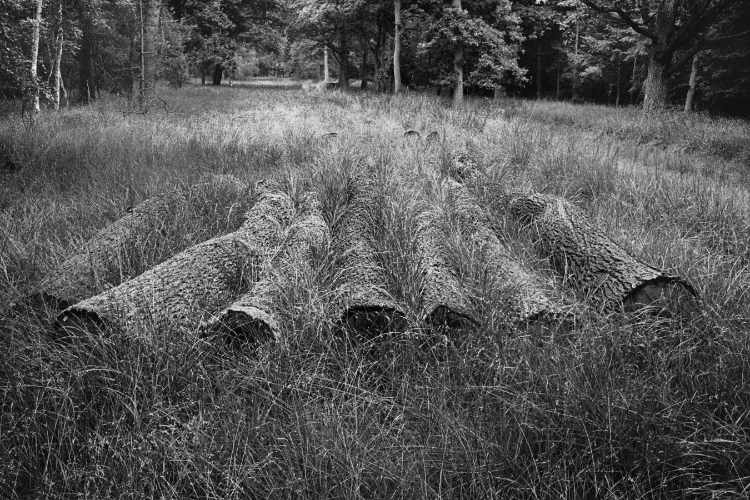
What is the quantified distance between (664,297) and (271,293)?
7.04ft

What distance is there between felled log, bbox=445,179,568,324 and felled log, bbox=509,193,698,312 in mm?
282

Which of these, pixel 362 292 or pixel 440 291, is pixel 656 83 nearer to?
pixel 440 291

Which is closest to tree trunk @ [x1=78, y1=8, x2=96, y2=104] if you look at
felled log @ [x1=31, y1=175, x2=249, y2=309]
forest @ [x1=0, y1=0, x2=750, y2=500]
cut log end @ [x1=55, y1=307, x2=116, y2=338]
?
forest @ [x1=0, y1=0, x2=750, y2=500]

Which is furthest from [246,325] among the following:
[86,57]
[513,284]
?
[86,57]

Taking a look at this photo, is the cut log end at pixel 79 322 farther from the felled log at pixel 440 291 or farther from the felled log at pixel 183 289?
the felled log at pixel 440 291

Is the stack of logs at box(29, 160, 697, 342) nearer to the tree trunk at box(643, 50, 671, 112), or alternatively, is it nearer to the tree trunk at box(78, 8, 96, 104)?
the tree trunk at box(643, 50, 671, 112)

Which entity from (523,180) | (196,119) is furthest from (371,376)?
(196,119)

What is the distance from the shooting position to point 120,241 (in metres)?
3.20

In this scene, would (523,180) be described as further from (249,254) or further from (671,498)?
(671,498)

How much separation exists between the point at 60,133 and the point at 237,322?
7.22 metres

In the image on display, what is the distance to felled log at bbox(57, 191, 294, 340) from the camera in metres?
2.20

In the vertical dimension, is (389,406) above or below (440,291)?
below

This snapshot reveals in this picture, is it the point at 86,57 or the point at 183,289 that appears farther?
the point at 86,57

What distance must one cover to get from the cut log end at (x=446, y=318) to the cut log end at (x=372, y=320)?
0.14 m
